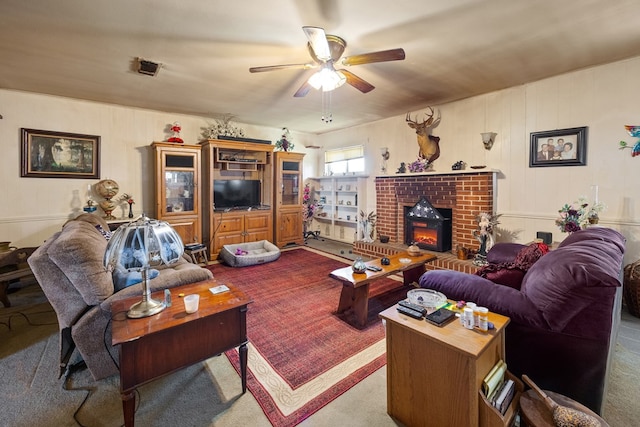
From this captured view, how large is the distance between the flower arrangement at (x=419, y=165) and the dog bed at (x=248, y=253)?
105 inches

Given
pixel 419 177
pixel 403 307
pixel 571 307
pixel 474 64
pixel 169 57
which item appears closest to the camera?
pixel 571 307

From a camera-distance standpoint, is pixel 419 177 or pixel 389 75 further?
pixel 419 177

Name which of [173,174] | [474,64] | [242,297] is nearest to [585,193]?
[474,64]

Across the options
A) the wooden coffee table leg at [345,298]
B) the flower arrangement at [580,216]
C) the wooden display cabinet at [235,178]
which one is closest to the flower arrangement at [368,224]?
the wooden display cabinet at [235,178]

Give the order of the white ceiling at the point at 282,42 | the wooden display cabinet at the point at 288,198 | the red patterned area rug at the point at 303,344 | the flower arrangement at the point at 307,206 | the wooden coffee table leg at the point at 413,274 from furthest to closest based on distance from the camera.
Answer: the flower arrangement at the point at 307,206 < the wooden display cabinet at the point at 288,198 < the wooden coffee table leg at the point at 413,274 < the white ceiling at the point at 282,42 < the red patterned area rug at the point at 303,344

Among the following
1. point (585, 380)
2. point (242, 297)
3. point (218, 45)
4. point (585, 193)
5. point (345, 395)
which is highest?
point (218, 45)

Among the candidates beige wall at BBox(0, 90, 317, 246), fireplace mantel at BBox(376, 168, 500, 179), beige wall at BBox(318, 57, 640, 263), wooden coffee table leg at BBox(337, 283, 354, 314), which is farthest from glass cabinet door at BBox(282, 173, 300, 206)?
wooden coffee table leg at BBox(337, 283, 354, 314)

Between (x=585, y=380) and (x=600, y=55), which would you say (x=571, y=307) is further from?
(x=600, y=55)

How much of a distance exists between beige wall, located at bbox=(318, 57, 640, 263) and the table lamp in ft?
13.3

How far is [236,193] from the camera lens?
5.37m

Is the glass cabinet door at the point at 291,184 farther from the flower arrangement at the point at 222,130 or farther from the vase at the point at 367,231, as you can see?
the vase at the point at 367,231

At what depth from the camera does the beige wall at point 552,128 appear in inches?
116

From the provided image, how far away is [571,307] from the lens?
1.34m

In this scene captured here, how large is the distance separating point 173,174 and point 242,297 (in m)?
3.63
